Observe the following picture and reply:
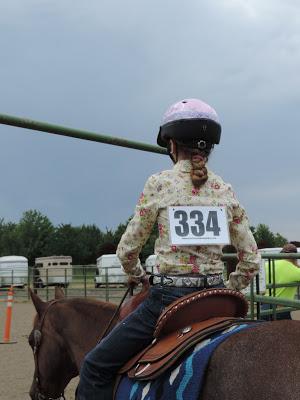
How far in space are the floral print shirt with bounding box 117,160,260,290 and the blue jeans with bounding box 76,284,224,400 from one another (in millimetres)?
119

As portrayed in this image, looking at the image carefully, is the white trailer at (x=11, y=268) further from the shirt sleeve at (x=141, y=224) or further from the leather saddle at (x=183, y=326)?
the leather saddle at (x=183, y=326)

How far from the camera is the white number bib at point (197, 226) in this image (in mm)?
2445

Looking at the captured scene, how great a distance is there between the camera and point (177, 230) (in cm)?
245

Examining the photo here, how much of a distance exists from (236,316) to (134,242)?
631 mm

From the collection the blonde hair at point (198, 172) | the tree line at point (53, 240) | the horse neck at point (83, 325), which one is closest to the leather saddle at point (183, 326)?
the blonde hair at point (198, 172)

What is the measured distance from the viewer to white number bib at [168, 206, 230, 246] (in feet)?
8.02

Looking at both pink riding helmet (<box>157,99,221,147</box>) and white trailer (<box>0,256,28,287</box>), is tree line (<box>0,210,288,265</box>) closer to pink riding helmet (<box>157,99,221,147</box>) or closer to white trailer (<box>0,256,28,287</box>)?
white trailer (<box>0,256,28,287</box>)

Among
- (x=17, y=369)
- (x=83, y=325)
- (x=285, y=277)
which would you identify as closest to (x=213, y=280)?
(x=83, y=325)

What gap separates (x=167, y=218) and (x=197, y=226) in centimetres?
15

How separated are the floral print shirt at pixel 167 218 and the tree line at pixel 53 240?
64.2m

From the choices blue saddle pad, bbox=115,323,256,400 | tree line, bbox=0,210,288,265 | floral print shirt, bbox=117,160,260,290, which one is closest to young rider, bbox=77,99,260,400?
floral print shirt, bbox=117,160,260,290

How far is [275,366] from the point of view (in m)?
1.83

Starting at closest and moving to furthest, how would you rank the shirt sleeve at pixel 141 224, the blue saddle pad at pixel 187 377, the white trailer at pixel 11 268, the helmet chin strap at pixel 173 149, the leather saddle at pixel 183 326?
the blue saddle pad at pixel 187 377 < the leather saddle at pixel 183 326 < the shirt sleeve at pixel 141 224 < the helmet chin strap at pixel 173 149 < the white trailer at pixel 11 268

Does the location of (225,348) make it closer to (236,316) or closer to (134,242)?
(236,316)
